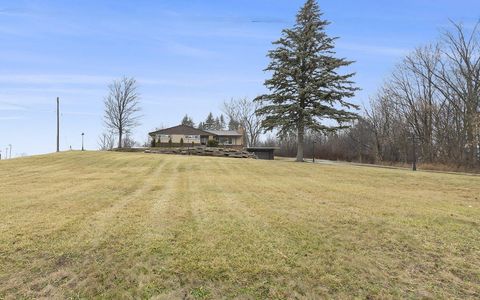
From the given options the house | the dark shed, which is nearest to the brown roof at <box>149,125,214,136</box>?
the house

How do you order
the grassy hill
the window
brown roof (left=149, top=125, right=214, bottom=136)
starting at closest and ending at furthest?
the grassy hill < brown roof (left=149, top=125, right=214, bottom=136) < the window

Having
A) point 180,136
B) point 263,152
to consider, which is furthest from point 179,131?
point 263,152

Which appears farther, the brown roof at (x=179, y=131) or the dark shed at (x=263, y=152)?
the brown roof at (x=179, y=131)

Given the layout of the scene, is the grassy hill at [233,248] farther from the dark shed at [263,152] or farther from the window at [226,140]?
the window at [226,140]

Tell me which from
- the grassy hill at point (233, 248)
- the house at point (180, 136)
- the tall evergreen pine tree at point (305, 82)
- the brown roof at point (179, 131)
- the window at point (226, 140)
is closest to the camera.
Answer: the grassy hill at point (233, 248)

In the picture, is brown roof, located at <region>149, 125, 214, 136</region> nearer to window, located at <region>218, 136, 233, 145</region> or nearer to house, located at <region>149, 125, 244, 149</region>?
house, located at <region>149, 125, 244, 149</region>

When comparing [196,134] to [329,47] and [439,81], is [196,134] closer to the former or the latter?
[329,47]

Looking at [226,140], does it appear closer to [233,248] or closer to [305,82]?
[305,82]

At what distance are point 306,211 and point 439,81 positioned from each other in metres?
39.3

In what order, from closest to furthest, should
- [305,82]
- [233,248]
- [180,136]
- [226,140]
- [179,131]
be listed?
[233,248] → [305,82] → [180,136] → [179,131] → [226,140]

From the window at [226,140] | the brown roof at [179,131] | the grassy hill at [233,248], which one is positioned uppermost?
the brown roof at [179,131]

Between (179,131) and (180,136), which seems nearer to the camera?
(180,136)

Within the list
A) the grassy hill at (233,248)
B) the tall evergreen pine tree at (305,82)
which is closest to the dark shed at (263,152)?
the tall evergreen pine tree at (305,82)

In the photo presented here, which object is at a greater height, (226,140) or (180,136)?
(180,136)
